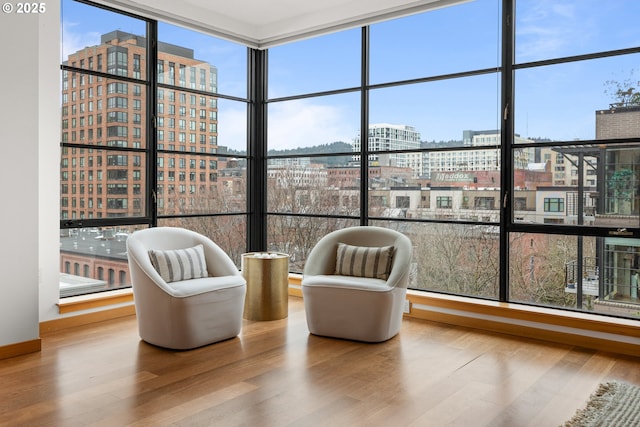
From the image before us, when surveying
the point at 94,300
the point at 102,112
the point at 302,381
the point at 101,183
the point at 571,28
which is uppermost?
the point at 571,28

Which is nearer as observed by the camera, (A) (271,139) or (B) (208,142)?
(B) (208,142)

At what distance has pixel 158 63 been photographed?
5.27 m

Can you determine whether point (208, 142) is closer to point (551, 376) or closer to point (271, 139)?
point (271, 139)

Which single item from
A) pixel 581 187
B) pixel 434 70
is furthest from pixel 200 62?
pixel 581 187

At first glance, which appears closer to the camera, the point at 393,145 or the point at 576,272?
the point at 576,272

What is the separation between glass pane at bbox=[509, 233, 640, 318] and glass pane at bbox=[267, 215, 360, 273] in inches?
75.7

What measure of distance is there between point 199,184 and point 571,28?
3.85 metres

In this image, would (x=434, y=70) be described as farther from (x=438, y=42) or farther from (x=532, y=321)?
(x=532, y=321)

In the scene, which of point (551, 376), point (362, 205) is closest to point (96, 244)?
point (362, 205)

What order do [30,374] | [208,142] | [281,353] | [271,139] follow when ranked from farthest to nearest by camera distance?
[271,139] < [208,142] < [281,353] < [30,374]

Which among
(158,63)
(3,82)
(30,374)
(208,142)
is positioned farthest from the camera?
(208,142)

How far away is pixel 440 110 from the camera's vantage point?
5.02 m

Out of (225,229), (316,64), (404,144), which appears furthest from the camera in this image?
(225,229)

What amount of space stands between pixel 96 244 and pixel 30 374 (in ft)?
5.33
